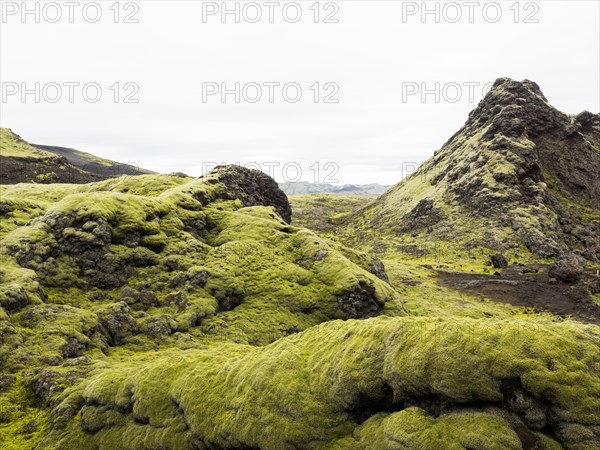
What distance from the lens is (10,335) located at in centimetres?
2794

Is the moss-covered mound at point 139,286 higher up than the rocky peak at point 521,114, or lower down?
lower down

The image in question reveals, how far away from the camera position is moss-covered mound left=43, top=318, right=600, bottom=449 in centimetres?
1348

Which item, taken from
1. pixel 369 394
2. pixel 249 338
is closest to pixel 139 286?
pixel 249 338

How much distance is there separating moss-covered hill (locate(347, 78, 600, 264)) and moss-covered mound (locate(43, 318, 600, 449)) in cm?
8543

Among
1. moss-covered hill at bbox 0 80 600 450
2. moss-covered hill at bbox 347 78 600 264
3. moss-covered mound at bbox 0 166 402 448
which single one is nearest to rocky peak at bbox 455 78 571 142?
moss-covered hill at bbox 347 78 600 264

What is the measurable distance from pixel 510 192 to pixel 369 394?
106852 millimetres

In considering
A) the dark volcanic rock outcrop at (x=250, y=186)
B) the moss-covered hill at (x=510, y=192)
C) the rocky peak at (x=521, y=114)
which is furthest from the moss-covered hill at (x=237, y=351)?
the rocky peak at (x=521, y=114)

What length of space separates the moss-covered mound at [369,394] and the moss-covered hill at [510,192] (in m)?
85.4

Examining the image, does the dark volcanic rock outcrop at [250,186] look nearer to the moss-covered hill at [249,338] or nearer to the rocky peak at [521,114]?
the moss-covered hill at [249,338]

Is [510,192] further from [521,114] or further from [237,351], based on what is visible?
[237,351]

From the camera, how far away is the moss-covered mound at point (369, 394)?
1348 cm

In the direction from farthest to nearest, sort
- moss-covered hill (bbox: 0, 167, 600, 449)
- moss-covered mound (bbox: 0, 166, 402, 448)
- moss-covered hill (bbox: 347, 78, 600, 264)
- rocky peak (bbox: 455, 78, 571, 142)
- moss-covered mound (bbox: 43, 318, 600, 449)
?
rocky peak (bbox: 455, 78, 571, 142) < moss-covered hill (bbox: 347, 78, 600, 264) < moss-covered mound (bbox: 0, 166, 402, 448) < moss-covered hill (bbox: 0, 167, 600, 449) < moss-covered mound (bbox: 43, 318, 600, 449)

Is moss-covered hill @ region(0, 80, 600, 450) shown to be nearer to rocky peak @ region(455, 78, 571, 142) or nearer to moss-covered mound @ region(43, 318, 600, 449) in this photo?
moss-covered mound @ region(43, 318, 600, 449)

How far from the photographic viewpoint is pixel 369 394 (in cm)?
1625
